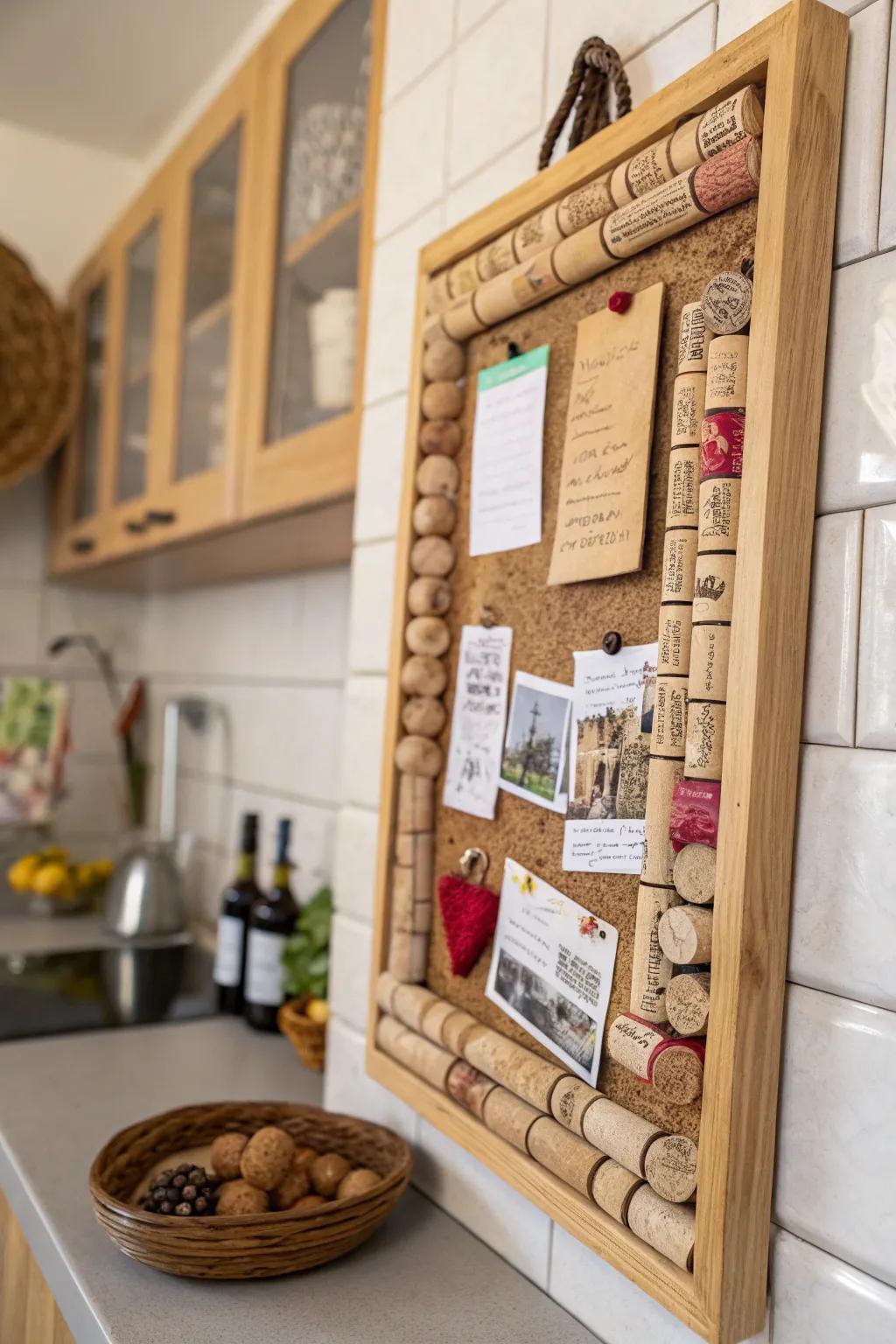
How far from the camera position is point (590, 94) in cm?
86

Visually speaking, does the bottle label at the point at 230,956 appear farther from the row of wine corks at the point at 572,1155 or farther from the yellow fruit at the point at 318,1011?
the row of wine corks at the point at 572,1155

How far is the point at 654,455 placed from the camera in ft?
2.50

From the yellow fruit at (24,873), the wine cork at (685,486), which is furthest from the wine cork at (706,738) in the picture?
the yellow fruit at (24,873)

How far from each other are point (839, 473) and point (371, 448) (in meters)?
0.63

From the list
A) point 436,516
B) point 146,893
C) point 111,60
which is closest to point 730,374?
point 436,516

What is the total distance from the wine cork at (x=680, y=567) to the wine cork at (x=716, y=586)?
2 centimetres

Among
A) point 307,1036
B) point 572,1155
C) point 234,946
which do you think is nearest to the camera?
point 572,1155

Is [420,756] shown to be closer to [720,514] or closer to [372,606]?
A: [372,606]

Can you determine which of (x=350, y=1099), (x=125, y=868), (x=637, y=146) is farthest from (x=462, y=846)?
(x=125, y=868)

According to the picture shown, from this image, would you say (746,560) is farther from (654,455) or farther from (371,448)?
(371,448)

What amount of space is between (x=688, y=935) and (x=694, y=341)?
1.21 feet

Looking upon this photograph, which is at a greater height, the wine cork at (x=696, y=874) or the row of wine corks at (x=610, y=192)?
the row of wine corks at (x=610, y=192)

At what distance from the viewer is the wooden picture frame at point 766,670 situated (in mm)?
631

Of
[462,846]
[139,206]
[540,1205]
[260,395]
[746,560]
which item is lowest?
[540,1205]
